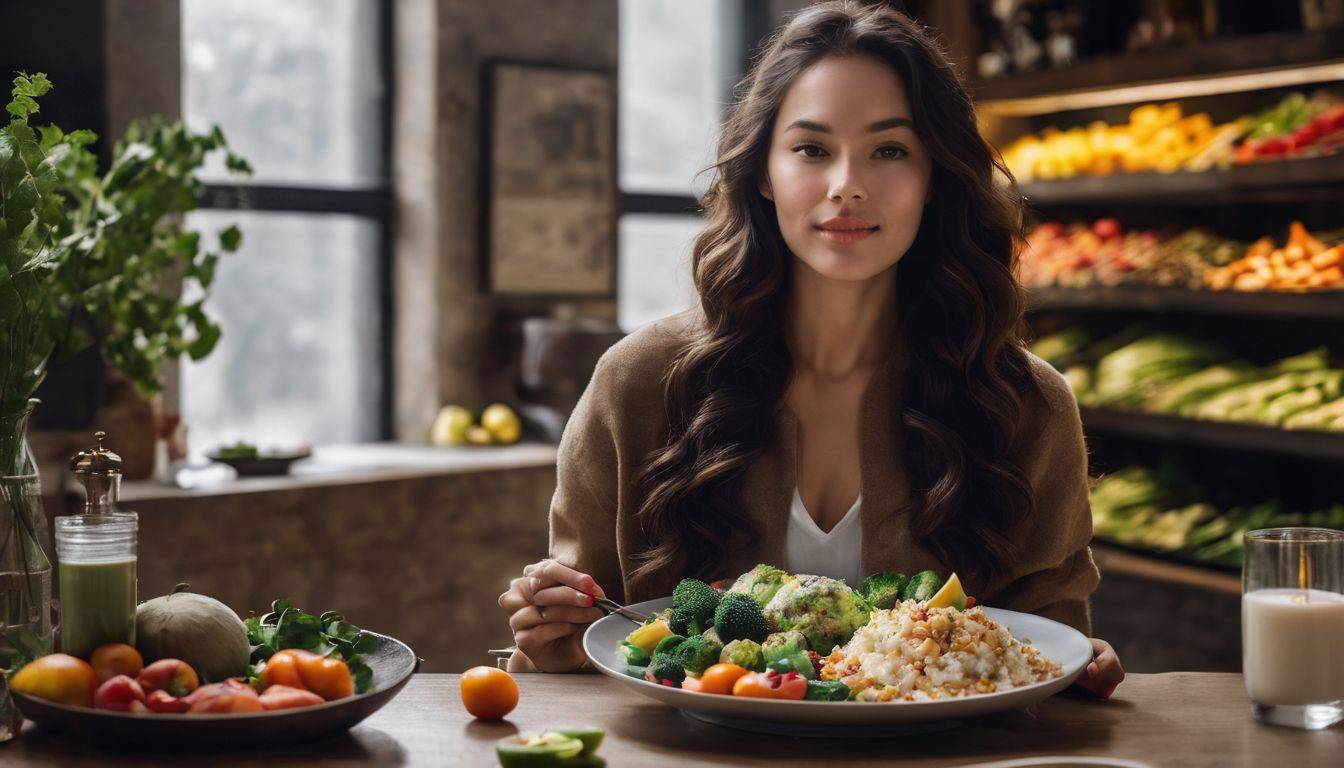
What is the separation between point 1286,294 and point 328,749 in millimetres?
2989

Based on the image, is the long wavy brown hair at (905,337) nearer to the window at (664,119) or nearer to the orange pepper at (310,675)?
the orange pepper at (310,675)

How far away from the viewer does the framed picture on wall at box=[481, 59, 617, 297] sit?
182 inches

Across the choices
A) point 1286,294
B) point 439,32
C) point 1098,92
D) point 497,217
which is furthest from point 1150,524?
point 439,32

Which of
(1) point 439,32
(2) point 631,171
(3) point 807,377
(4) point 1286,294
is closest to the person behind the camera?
(3) point 807,377

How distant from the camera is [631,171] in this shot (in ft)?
17.2

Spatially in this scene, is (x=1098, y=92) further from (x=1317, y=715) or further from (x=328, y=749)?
(x=328, y=749)

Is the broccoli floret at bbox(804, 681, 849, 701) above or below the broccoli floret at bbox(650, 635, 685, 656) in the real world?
below

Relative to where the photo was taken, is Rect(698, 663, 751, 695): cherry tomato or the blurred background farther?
the blurred background

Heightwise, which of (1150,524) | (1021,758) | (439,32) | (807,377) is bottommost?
(1150,524)

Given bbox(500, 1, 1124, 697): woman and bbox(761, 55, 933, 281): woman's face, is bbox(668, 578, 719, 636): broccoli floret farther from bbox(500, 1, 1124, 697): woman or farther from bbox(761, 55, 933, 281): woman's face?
bbox(761, 55, 933, 281): woman's face

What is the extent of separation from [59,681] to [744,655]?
0.61 meters

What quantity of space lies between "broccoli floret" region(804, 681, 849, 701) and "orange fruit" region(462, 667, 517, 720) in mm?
288

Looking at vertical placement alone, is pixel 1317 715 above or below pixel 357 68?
below

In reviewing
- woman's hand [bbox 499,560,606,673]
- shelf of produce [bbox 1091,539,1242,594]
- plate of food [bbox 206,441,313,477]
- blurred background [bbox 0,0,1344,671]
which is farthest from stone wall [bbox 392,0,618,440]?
woman's hand [bbox 499,560,606,673]
